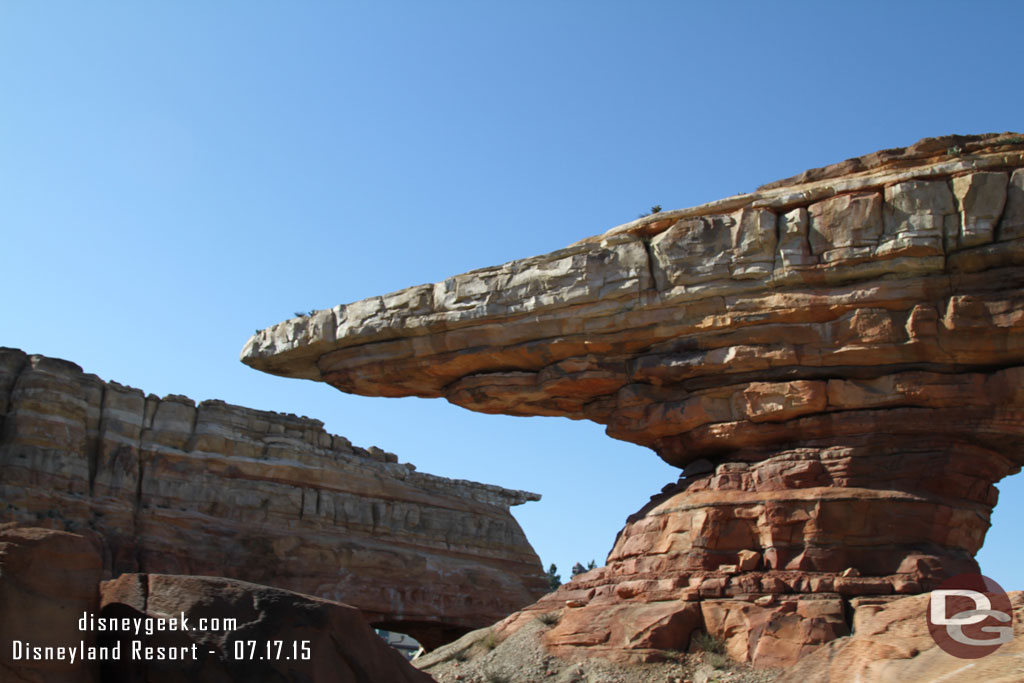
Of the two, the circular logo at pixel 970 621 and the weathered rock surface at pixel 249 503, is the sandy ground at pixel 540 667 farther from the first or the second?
the weathered rock surface at pixel 249 503

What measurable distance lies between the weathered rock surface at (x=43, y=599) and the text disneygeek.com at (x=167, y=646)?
0.11m

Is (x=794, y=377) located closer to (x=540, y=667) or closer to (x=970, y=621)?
(x=970, y=621)

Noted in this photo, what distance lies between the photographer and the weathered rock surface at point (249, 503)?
30.2 metres

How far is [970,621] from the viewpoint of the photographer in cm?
1312

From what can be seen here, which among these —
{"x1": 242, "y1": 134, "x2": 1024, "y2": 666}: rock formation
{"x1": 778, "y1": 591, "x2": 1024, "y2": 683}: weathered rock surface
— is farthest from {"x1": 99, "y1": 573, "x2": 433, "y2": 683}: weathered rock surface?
{"x1": 778, "y1": 591, "x2": 1024, "y2": 683}: weathered rock surface

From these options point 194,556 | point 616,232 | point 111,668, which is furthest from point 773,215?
point 194,556

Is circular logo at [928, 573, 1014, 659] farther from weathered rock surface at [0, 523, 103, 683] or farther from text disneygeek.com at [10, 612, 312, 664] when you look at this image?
weathered rock surface at [0, 523, 103, 683]

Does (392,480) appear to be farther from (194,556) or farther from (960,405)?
(960,405)

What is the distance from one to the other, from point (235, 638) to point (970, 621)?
9021 millimetres

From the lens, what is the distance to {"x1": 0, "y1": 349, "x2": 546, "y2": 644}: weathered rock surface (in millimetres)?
30172

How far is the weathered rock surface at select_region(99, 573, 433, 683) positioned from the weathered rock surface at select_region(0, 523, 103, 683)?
40 centimetres

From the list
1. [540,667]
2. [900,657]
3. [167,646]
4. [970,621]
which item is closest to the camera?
[167,646]

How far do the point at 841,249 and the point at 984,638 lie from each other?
6397 millimetres

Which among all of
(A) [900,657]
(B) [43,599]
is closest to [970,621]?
(A) [900,657]
